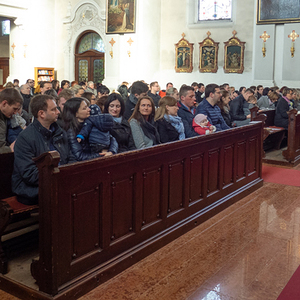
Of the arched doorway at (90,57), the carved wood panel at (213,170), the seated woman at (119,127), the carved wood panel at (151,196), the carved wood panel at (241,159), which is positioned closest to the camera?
the carved wood panel at (151,196)

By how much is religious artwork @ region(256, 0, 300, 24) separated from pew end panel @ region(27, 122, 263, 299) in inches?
453

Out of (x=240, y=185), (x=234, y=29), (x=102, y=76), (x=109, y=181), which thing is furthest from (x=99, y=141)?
(x=102, y=76)

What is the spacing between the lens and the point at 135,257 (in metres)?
3.92

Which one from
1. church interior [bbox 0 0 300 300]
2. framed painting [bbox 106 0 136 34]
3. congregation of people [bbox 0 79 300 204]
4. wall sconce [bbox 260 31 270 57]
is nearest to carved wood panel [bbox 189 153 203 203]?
church interior [bbox 0 0 300 300]

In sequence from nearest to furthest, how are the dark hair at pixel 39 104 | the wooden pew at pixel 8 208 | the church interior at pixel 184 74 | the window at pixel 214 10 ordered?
the wooden pew at pixel 8 208, the church interior at pixel 184 74, the dark hair at pixel 39 104, the window at pixel 214 10

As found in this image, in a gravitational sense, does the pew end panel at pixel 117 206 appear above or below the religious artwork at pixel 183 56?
below

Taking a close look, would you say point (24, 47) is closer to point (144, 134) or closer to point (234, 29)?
Answer: point (234, 29)

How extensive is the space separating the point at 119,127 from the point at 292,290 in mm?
2436

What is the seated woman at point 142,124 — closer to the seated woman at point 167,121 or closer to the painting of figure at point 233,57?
the seated woman at point 167,121

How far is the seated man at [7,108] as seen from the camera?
14.3 ft

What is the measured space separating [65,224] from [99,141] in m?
1.27

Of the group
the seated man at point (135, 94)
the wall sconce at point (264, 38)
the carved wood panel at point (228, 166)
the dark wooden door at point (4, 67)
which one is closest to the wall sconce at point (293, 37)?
the wall sconce at point (264, 38)

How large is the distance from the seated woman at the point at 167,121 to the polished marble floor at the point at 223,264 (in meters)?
1.17

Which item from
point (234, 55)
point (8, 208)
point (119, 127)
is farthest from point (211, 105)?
point (234, 55)
